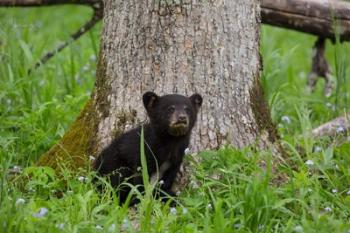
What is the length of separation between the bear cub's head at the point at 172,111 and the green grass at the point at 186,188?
0.25m

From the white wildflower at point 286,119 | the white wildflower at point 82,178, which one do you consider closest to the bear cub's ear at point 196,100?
the white wildflower at point 82,178

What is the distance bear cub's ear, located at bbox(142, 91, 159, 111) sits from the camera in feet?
17.5

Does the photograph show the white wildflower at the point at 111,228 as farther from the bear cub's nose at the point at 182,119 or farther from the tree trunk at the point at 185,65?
the tree trunk at the point at 185,65

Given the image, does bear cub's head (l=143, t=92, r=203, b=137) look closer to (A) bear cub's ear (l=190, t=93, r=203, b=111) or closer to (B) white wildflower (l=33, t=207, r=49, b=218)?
(A) bear cub's ear (l=190, t=93, r=203, b=111)

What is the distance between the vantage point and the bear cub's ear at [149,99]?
533 centimetres

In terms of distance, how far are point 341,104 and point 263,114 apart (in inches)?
71.4

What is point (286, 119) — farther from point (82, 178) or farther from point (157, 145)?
point (82, 178)

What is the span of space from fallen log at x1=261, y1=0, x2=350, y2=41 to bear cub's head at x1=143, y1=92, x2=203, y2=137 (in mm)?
2179

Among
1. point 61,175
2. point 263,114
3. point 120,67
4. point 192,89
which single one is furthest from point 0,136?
point 263,114

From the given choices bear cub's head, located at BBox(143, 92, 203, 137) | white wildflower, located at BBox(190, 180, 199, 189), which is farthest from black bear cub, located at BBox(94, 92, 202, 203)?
white wildflower, located at BBox(190, 180, 199, 189)

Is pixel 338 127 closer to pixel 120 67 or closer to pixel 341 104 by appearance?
pixel 341 104

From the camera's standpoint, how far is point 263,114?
5926mm

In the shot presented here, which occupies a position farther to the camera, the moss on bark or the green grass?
the moss on bark

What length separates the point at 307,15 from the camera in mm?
7359
